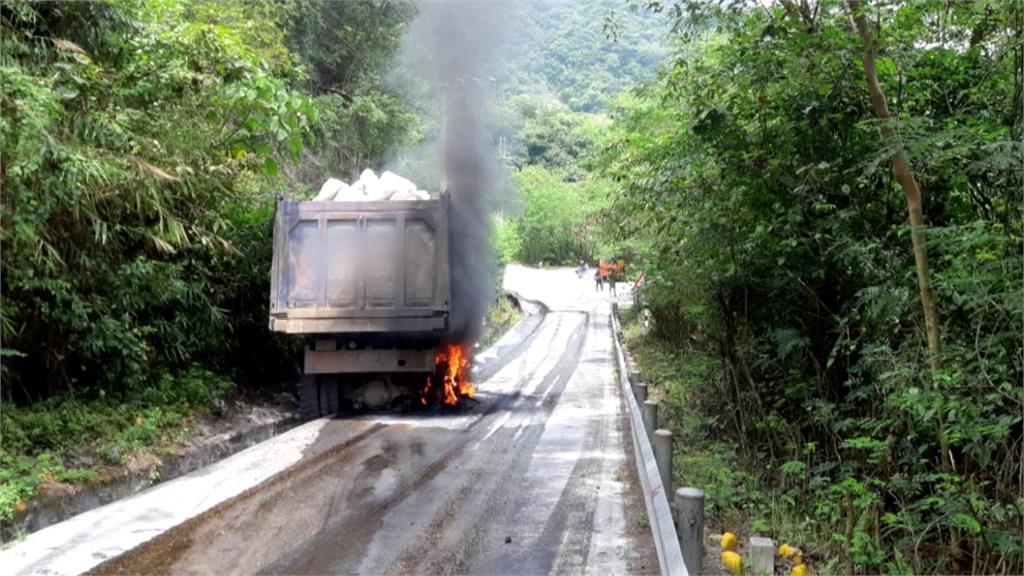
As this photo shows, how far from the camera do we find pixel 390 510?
24.0ft

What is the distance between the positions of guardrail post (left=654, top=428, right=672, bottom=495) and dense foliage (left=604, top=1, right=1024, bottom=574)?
3.97 feet

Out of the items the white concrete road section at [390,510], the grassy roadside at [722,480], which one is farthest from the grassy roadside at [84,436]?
the grassy roadside at [722,480]

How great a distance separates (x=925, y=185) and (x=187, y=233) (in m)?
8.32

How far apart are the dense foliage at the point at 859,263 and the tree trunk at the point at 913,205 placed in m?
0.08

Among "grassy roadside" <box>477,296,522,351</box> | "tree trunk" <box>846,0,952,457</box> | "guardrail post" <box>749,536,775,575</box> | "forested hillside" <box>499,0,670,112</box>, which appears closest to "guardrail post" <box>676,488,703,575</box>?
"guardrail post" <box>749,536,775,575</box>

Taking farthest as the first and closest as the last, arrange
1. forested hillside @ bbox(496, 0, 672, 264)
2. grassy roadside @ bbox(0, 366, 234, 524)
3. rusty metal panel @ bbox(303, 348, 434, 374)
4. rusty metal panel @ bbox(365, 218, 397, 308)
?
forested hillside @ bbox(496, 0, 672, 264) → rusty metal panel @ bbox(303, 348, 434, 374) → rusty metal panel @ bbox(365, 218, 397, 308) → grassy roadside @ bbox(0, 366, 234, 524)

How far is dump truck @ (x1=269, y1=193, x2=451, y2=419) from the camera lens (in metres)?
11.6

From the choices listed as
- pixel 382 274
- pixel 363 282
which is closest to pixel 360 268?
pixel 363 282

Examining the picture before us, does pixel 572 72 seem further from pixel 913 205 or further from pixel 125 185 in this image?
pixel 913 205

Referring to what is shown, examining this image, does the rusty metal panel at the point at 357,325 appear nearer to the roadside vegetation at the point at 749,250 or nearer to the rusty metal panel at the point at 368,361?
the rusty metal panel at the point at 368,361

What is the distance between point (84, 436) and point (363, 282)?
4.24m

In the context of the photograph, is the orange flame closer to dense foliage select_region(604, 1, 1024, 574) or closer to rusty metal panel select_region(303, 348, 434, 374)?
rusty metal panel select_region(303, 348, 434, 374)

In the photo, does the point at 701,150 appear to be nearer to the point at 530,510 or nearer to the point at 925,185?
the point at 925,185

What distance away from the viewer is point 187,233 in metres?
10.9
